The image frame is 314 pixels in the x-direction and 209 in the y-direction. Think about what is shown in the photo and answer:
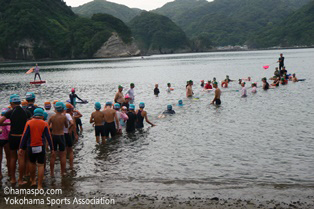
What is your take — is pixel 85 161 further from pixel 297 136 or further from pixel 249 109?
pixel 249 109

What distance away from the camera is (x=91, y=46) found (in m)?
187

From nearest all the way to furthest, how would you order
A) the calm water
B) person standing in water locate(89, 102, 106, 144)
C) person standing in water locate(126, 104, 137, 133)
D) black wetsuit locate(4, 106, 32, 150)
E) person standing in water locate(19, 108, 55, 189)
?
1. person standing in water locate(19, 108, 55, 189)
2. black wetsuit locate(4, 106, 32, 150)
3. the calm water
4. person standing in water locate(89, 102, 106, 144)
5. person standing in water locate(126, 104, 137, 133)

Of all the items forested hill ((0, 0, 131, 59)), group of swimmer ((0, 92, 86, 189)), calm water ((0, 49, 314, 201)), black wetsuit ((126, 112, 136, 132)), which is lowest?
calm water ((0, 49, 314, 201))

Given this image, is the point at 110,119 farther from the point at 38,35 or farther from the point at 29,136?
the point at 38,35

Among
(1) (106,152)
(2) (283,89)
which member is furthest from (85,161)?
(2) (283,89)

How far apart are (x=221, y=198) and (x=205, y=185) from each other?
1.16 metres

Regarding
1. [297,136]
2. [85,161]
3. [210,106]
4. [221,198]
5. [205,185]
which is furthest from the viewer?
[210,106]

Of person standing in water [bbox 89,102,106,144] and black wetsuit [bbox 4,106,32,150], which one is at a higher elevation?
black wetsuit [bbox 4,106,32,150]

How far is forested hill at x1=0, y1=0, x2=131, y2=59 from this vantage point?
551 feet

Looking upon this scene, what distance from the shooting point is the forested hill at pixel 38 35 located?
168 meters

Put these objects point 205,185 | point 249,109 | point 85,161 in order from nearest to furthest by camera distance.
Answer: point 205,185 → point 85,161 → point 249,109

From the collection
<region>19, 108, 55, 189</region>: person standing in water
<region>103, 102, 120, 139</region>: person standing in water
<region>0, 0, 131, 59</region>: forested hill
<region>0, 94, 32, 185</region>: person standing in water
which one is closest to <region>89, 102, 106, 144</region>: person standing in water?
<region>103, 102, 120, 139</region>: person standing in water

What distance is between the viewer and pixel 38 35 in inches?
6954

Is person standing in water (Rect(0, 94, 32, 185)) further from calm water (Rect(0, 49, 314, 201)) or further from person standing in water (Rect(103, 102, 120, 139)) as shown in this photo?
person standing in water (Rect(103, 102, 120, 139))
